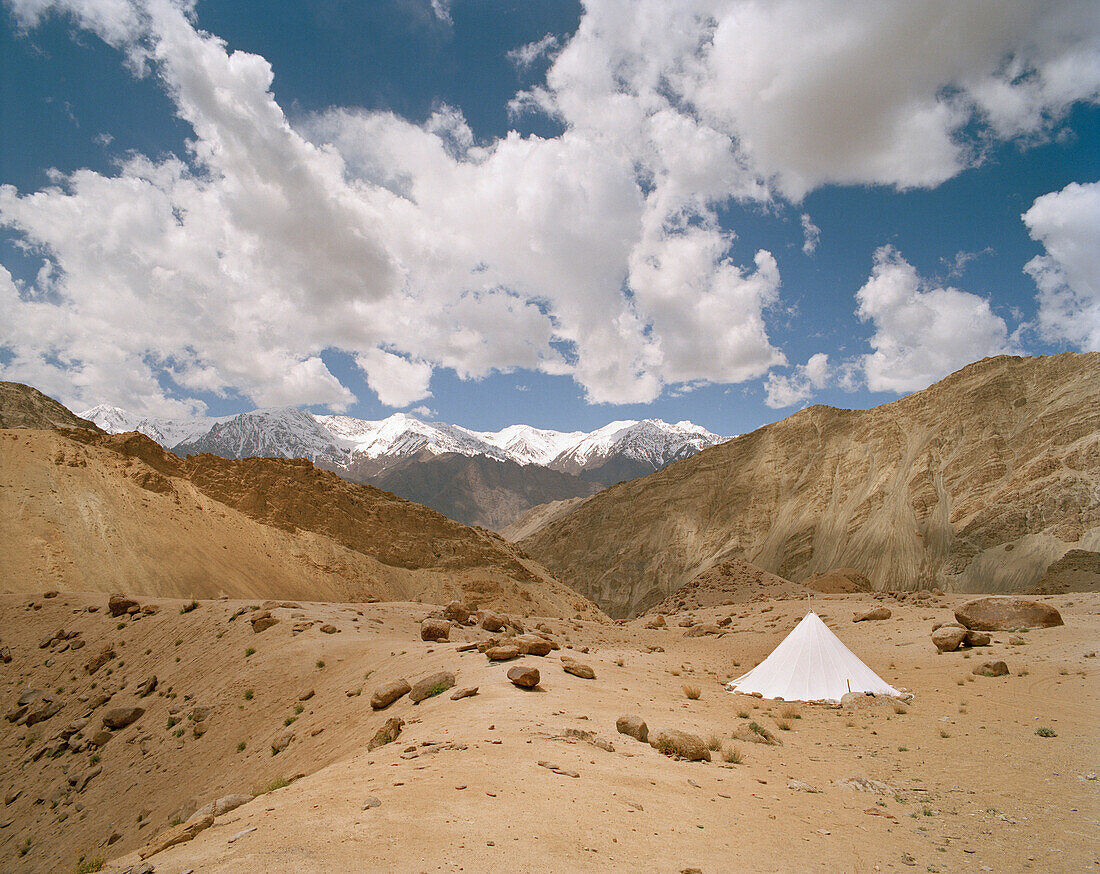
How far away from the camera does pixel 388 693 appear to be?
38.6ft

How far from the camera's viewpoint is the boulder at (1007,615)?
2228cm

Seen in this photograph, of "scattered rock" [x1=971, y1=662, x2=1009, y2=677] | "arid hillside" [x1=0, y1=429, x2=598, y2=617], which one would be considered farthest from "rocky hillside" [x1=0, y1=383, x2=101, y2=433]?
"scattered rock" [x1=971, y1=662, x2=1009, y2=677]

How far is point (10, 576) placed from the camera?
86.5 ft

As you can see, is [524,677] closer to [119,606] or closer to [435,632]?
[435,632]

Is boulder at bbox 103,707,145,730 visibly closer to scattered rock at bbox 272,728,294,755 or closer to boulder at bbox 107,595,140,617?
scattered rock at bbox 272,728,294,755

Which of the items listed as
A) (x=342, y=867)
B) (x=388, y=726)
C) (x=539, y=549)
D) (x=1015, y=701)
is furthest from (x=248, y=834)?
(x=539, y=549)

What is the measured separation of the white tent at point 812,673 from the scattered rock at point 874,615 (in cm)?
1419

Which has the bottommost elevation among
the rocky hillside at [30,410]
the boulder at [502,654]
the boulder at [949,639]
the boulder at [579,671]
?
the boulder at [579,671]

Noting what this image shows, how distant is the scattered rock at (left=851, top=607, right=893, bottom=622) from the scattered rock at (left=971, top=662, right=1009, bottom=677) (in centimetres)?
1211

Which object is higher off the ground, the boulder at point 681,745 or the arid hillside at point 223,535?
the arid hillside at point 223,535

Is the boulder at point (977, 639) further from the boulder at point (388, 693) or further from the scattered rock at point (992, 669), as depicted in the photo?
the boulder at point (388, 693)

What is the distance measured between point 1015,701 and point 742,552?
6753 centimetres

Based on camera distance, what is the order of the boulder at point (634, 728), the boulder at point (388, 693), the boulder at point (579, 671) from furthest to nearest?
1. the boulder at point (579, 671)
2. the boulder at point (388, 693)
3. the boulder at point (634, 728)

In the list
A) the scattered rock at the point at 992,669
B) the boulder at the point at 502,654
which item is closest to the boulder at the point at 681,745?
the boulder at the point at 502,654
